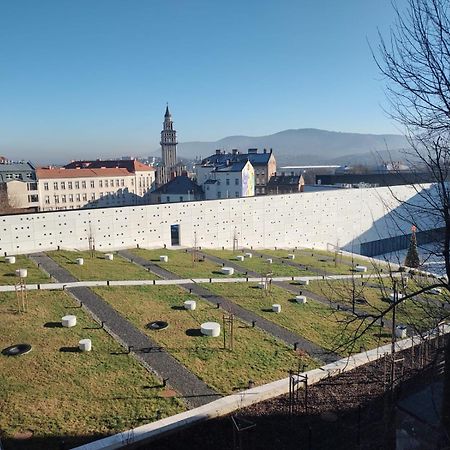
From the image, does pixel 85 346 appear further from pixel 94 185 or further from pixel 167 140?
pixel 167 140

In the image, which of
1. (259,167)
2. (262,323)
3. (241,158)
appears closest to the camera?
(262,323)

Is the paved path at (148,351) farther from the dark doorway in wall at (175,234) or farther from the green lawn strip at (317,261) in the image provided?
the green lawn strip at (317,261)

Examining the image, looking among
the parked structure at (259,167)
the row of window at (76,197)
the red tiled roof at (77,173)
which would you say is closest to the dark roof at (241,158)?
the parked structure at (259,167)

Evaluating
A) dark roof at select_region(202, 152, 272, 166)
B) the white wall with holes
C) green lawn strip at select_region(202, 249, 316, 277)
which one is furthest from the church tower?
green lawn strip at select_region(202, 249, 316, 277)

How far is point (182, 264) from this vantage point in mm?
21312

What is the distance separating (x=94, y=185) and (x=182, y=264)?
4326 centimetres

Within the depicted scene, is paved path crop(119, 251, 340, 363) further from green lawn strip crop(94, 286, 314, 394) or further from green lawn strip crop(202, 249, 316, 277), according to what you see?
green lawn strip crop(202, 249, 316, 277)

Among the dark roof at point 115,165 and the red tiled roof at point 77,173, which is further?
the dark roof at point 115,165

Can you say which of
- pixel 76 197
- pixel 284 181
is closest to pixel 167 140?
pixel 76 197

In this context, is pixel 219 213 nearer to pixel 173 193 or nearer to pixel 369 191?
pixel 369 191

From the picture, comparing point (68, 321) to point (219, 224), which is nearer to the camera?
point (68, 321)

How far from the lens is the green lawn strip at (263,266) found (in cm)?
2131

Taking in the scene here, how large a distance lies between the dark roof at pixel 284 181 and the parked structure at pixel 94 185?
21.3m

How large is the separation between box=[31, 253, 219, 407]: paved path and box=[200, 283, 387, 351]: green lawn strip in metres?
4.36
